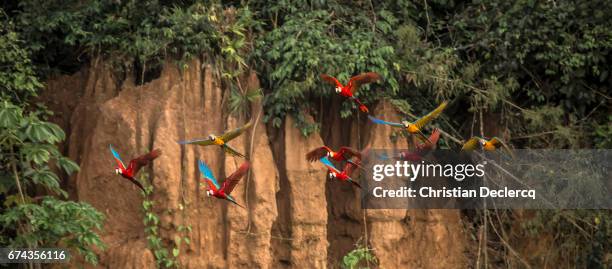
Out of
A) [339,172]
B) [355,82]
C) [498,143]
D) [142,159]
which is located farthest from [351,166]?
[142,159]

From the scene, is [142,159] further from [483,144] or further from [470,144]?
[470,144]

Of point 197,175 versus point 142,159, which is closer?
point 142,159

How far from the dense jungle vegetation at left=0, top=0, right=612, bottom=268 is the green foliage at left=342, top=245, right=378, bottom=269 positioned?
1356 millimetres

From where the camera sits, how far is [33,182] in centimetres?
1197

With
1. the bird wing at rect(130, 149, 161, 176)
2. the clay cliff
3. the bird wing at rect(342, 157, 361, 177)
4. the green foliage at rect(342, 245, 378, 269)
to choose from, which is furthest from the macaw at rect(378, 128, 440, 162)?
the bird wing at rect(130, 149, 161, 176)

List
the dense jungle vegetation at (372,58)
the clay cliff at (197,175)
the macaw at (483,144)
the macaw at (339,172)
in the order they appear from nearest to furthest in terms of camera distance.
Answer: the macaw at (339,172) < the macaw at (483,144) < the clay cliff at (197,175) < the dense jungle vegetation at (372,58)

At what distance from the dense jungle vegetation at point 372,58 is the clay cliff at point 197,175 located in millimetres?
226

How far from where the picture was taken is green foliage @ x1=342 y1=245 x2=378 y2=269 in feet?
40.6

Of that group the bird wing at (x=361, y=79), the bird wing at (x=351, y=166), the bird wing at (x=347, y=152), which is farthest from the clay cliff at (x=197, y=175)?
the bird wing at (x=361, y=79)

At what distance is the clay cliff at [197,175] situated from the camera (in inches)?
470

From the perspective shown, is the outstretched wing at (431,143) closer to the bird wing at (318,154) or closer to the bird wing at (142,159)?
the bird wing at (318,154)

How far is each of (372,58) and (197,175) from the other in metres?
2.13

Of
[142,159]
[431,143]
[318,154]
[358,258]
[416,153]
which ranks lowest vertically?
[358,258]

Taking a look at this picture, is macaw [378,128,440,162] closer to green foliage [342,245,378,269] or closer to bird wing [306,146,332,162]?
green foliage [342,245,378,269]
